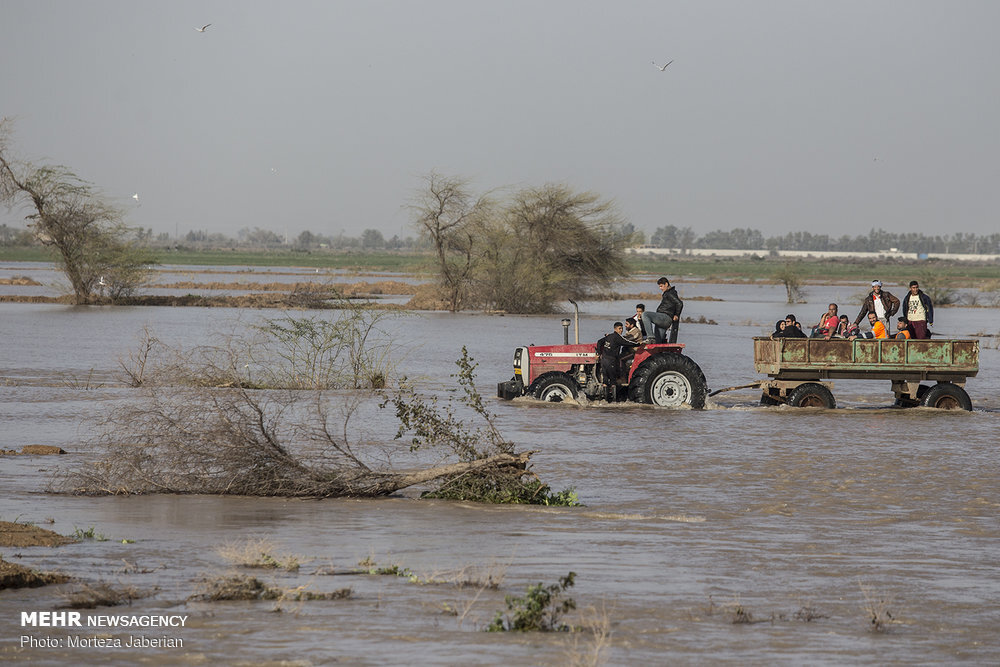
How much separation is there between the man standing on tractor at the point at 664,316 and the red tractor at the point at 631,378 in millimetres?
223

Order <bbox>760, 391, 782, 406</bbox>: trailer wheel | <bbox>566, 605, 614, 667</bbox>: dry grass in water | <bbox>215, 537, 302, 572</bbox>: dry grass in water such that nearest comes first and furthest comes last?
1. <bbox>566, 605, 614, 667</bbox>: dry grass in water
2. <bbox>215, 537, 302, 572</bbox>: dry grass in water
3. <bbox>760, 391, 782, 406</bbox>: trailer wheel

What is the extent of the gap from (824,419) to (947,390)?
252 cm

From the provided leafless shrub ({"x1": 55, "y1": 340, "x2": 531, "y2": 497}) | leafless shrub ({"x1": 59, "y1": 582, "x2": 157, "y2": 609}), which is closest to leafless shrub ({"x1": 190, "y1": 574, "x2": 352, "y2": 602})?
leafless shrub ({"x1": 59, "y1": 582, "x2": 157, "y2": 609})

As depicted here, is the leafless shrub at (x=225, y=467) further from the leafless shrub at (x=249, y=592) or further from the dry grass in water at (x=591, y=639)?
the dry grass in water at (x=591, y=639)

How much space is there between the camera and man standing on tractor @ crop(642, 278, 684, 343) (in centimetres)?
1941

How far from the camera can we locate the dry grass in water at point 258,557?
332 inches

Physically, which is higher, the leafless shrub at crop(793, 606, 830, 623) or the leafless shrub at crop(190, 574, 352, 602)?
the leafless shrub at crop(190, 574, 352, 602)

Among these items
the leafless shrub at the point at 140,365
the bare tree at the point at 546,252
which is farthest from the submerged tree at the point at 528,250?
the leafless shrub at the point at 140,365

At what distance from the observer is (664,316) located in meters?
19.4

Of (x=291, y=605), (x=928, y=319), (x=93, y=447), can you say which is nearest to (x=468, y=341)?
(x=928, y=319)

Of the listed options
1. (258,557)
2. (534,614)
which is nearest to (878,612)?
(534,614)

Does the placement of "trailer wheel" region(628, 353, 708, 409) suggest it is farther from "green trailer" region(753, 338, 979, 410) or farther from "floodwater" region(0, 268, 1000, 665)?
"green trailer" region(753, 338, 979, 410)

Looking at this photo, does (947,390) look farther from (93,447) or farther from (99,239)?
(99,239)

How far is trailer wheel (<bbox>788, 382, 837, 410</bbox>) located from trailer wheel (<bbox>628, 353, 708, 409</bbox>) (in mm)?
1598
